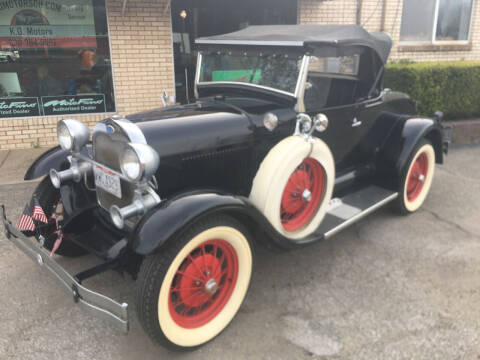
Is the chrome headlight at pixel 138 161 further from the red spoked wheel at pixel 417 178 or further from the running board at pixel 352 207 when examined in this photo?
the red spoked wheel at pixel 417 178

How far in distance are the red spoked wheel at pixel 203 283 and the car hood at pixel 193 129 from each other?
27.3 inches

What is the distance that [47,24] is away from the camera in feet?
20.6

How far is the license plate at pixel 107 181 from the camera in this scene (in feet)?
8.75

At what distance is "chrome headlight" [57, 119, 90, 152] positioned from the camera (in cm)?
291

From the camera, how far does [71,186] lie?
307cm

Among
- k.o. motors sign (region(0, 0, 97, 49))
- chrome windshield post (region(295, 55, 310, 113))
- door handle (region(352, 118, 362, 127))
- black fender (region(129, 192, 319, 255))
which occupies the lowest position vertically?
black fender (region(129, 192, 319, 255))

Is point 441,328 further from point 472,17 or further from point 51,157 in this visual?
point 472,17

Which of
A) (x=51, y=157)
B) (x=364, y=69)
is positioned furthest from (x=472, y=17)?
(x=51, y=157)

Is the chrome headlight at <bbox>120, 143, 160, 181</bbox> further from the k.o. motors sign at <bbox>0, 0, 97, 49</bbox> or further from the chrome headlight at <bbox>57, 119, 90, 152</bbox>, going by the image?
the k.o. motors sign at <bbox>0, 0, 97, 49</bbox>

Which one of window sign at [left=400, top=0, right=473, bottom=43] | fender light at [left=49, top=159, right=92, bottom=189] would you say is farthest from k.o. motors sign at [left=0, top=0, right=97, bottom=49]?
window sign at [left=400, top=0, right=473, bottom=43]

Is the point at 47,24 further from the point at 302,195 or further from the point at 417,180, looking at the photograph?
the point at 417,180

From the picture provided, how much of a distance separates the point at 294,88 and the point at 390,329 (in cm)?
183

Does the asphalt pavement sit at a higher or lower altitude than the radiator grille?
lower

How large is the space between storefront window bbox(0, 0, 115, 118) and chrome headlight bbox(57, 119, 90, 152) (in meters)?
4.06
